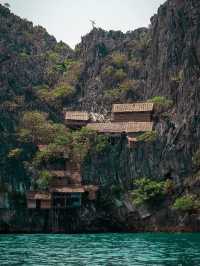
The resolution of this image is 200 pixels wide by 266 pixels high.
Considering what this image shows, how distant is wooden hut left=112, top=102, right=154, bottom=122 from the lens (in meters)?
82.3

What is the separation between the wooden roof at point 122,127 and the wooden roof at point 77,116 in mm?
3864

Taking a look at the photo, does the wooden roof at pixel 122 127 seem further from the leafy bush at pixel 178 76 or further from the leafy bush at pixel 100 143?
the leafy bush at pixel 178 76

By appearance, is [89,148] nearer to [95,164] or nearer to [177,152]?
[95,164]

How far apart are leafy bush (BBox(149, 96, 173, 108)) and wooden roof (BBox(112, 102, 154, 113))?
1110 millimetres

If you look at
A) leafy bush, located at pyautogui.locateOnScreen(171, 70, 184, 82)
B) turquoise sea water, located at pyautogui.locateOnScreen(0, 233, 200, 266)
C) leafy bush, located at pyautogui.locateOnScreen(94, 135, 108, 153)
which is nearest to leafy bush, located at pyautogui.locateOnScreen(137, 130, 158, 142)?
leafy bush, located at pyautogui.locateOnScreen(94, 135, 108, 153)

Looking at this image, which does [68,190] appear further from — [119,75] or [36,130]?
[119,75]

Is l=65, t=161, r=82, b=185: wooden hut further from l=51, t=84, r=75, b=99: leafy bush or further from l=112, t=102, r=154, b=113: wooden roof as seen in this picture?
l=51, t=84, r=75, b=99: leafy bush

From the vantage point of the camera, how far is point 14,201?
76188mm

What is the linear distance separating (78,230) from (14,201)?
27.3ft

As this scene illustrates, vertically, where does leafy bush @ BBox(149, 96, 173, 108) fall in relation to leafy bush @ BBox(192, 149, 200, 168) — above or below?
above

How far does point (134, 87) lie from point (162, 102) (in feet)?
31.6

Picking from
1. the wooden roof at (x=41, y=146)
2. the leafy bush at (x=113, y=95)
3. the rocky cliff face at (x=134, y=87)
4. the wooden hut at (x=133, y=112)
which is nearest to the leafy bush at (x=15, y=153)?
the rocky cliff face at (x=134, y=87)

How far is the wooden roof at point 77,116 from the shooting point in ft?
282

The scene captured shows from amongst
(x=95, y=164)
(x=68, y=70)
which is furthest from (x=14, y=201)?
(x=68, y=70)
